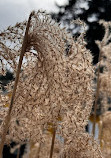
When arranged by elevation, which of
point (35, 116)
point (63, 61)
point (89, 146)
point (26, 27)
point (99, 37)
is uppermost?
point (99, 37)

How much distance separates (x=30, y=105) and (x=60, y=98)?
392 mm

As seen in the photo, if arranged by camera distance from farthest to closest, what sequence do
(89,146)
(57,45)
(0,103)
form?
(0,103) → (89,146) → (57,45)

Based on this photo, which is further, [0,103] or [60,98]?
[0,103]

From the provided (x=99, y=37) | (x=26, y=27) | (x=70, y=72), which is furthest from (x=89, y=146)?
(x=99, y=37)

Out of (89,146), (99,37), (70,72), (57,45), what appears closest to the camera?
(57,45)

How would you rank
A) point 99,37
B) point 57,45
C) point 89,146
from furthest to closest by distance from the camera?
point 99,37 < point 89,146 < point 57,45

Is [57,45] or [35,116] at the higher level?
[57,45]

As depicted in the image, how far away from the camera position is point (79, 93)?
11.6 feet

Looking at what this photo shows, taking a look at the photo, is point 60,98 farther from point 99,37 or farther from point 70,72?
point 99,37

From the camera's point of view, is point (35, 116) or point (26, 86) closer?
point (26, 86)

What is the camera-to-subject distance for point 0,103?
3.86 m


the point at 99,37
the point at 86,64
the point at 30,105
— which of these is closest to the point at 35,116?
the point at 30,105

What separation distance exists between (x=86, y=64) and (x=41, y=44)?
651 mm

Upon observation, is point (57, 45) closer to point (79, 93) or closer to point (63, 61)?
point (63, 61)
